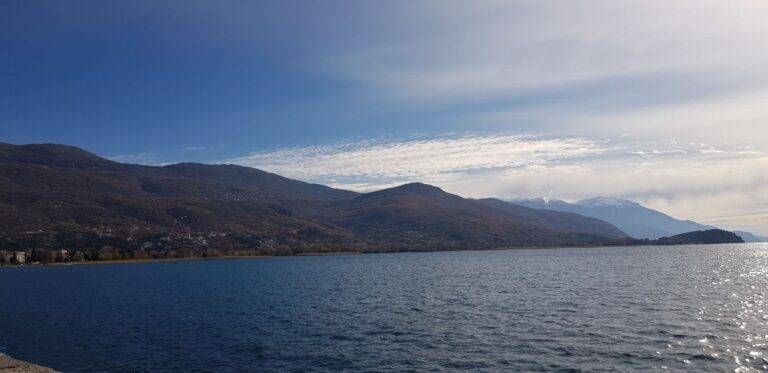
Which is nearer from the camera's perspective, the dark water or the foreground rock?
the foreground rock

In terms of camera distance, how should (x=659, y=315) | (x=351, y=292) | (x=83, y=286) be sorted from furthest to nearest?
1. (x=83, y=286)
2. (x=351, y=292)
3. (x=659, y=315)

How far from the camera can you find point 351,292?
4193 inches

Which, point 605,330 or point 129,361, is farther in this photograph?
point 605,330

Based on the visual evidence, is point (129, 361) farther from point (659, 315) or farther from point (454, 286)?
point (454, 286)

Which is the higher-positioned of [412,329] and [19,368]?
[412,329]

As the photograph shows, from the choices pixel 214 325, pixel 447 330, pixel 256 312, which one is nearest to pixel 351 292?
pixel 256 312

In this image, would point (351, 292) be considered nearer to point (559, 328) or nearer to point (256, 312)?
point (256, 312)

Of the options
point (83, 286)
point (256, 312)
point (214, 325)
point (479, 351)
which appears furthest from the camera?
point (83, 286)

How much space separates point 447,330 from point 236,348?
73.6 feet

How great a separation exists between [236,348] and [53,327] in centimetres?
3340

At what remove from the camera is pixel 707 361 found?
43.3 metres

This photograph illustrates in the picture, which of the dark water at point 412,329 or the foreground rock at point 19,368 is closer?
the foreground rock at point 19,368

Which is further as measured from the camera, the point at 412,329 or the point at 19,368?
the point at 412,329

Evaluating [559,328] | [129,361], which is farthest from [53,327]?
[559,328]
